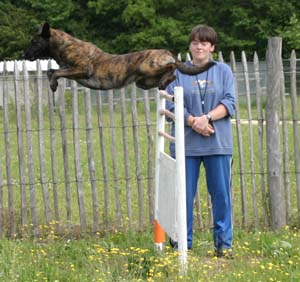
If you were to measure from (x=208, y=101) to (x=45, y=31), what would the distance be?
2040mm

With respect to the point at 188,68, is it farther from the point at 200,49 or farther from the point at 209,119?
the point at 209,119

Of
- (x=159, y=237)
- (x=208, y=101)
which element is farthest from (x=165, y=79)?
(x=159, y=237)

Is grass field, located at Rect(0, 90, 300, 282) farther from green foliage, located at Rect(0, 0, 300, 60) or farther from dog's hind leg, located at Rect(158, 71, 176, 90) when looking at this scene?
green foliage, located at Rect(0, 0, 300, 60)

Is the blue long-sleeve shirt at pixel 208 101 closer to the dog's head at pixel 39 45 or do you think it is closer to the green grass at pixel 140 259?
the green grass at pixel 140 259

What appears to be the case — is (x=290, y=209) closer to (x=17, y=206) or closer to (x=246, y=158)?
(x=17, y=206)

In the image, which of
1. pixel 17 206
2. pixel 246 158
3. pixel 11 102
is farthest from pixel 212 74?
pixel 246 158

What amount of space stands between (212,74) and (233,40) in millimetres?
33113

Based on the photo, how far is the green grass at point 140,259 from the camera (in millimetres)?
5457

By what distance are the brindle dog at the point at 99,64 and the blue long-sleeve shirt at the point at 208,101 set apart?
156cm

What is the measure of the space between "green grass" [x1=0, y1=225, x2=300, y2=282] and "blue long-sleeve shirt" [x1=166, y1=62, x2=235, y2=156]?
36.4 inches

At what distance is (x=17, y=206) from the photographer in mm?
9125

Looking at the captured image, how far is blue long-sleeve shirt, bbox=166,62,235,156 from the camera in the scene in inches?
241

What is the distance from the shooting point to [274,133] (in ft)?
25.7

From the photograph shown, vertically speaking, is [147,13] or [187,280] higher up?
[147,13]
